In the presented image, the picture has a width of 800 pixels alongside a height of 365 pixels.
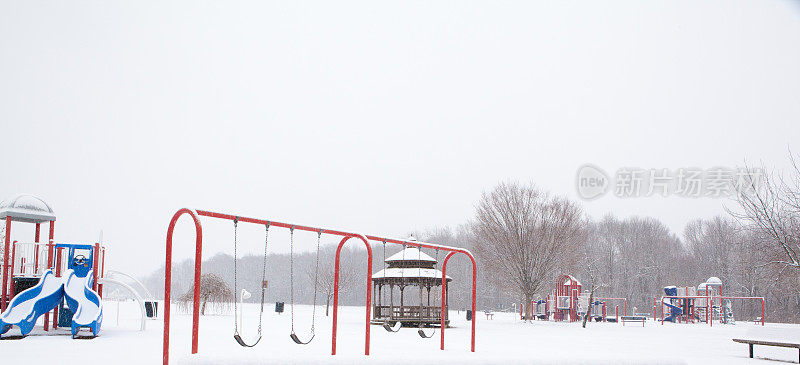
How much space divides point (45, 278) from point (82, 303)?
4.02ft

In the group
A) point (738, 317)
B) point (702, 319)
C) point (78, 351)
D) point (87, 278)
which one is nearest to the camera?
point (78, 351)

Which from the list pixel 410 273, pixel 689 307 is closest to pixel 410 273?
pixel 410 273

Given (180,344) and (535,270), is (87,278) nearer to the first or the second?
(180,344)

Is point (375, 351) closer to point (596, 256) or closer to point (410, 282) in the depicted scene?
point (410, 282)

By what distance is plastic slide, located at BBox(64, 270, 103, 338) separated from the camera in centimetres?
1708

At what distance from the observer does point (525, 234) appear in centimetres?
3731

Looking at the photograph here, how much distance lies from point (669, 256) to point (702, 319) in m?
27.9

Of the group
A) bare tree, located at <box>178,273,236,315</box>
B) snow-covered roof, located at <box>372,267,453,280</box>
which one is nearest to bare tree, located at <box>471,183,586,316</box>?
snow-covered roof, located at <box>372,267,453,280</box>

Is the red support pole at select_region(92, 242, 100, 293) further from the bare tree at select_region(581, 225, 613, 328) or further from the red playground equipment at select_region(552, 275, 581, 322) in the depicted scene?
the bare tree at select_region(581, 225, 613, 328)

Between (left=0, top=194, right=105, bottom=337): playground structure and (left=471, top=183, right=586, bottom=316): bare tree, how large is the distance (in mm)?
23211

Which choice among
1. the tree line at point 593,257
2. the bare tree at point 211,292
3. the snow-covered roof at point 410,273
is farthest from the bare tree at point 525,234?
the bare tree at point 211,292

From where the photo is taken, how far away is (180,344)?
1556 cm

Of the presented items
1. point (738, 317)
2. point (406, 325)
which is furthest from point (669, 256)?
point (406, 325)

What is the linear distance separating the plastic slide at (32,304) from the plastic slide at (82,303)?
0.87 ft
